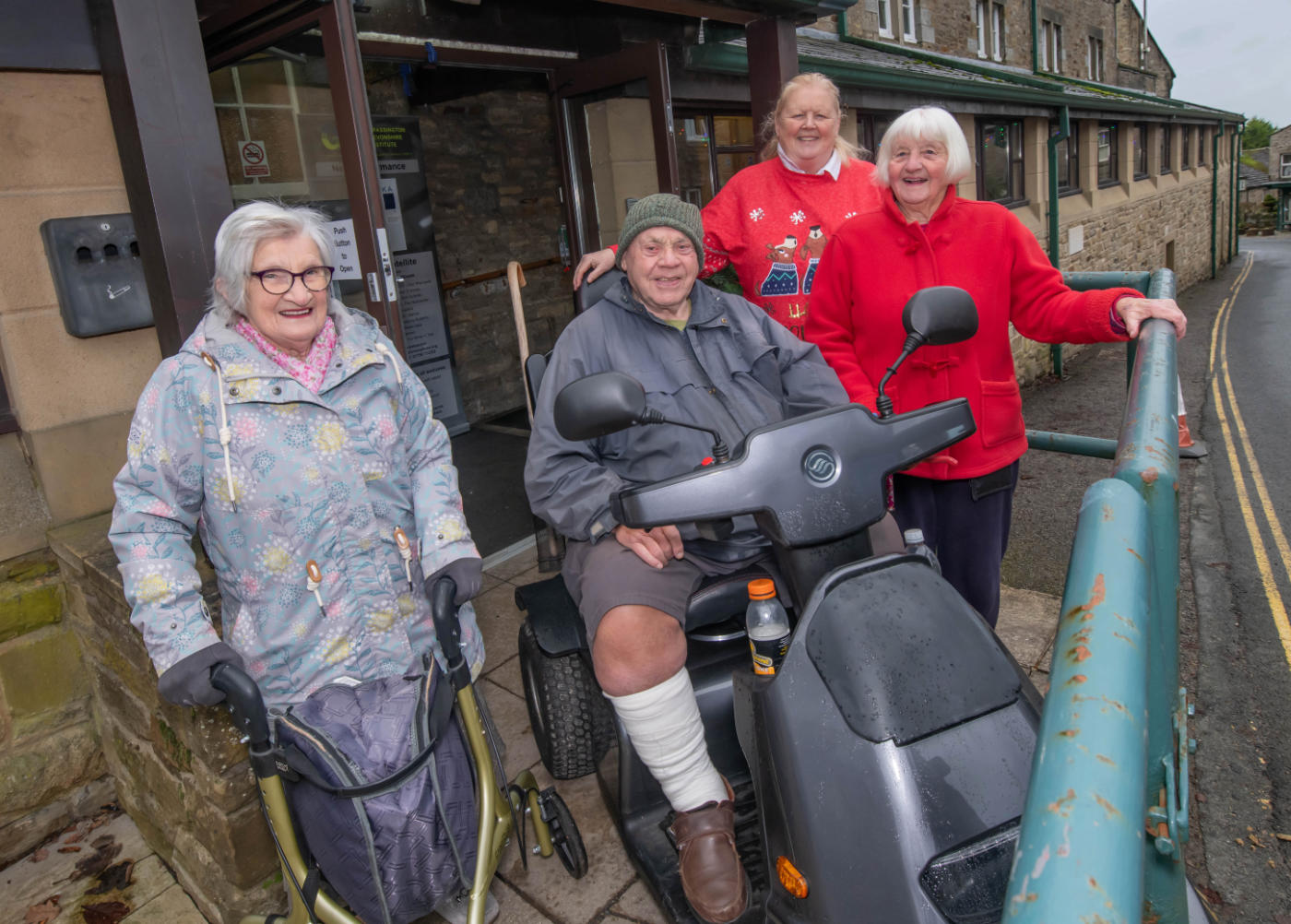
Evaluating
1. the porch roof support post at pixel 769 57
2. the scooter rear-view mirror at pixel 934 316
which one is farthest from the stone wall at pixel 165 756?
the porch roof support post at pixel 769 57

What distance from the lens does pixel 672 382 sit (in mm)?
2262

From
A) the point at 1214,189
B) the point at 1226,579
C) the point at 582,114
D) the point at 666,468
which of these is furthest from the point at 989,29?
the point at 666,468

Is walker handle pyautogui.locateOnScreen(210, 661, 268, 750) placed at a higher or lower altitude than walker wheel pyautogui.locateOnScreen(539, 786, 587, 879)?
higher

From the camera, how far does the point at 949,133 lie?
2.35 metres

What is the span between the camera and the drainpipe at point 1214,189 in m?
28.2

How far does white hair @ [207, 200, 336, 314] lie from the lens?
1.93m

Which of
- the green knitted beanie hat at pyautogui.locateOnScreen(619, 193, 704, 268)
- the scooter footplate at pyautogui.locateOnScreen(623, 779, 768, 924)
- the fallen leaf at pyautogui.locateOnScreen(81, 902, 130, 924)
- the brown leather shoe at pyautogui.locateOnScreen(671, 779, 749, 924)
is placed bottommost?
the fallen leaf at pyautogui.locateOnScreen(81, 902, 130, 924)

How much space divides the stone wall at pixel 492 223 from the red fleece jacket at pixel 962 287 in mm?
6059

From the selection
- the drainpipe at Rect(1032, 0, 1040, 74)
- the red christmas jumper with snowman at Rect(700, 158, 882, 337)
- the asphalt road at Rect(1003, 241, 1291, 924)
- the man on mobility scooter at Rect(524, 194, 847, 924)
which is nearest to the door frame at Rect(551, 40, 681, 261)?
the red christmas jumper with snowman at Rect(700, 158, 882, 337)

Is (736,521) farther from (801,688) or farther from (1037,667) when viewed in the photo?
(1037,667)

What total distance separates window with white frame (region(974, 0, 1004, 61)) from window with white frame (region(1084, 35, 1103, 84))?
717 cm

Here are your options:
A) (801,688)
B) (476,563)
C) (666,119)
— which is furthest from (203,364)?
(666,119)

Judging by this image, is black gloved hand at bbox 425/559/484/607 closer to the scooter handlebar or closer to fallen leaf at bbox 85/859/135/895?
the scooter handlebar

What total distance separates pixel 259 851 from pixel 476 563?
100 cm
